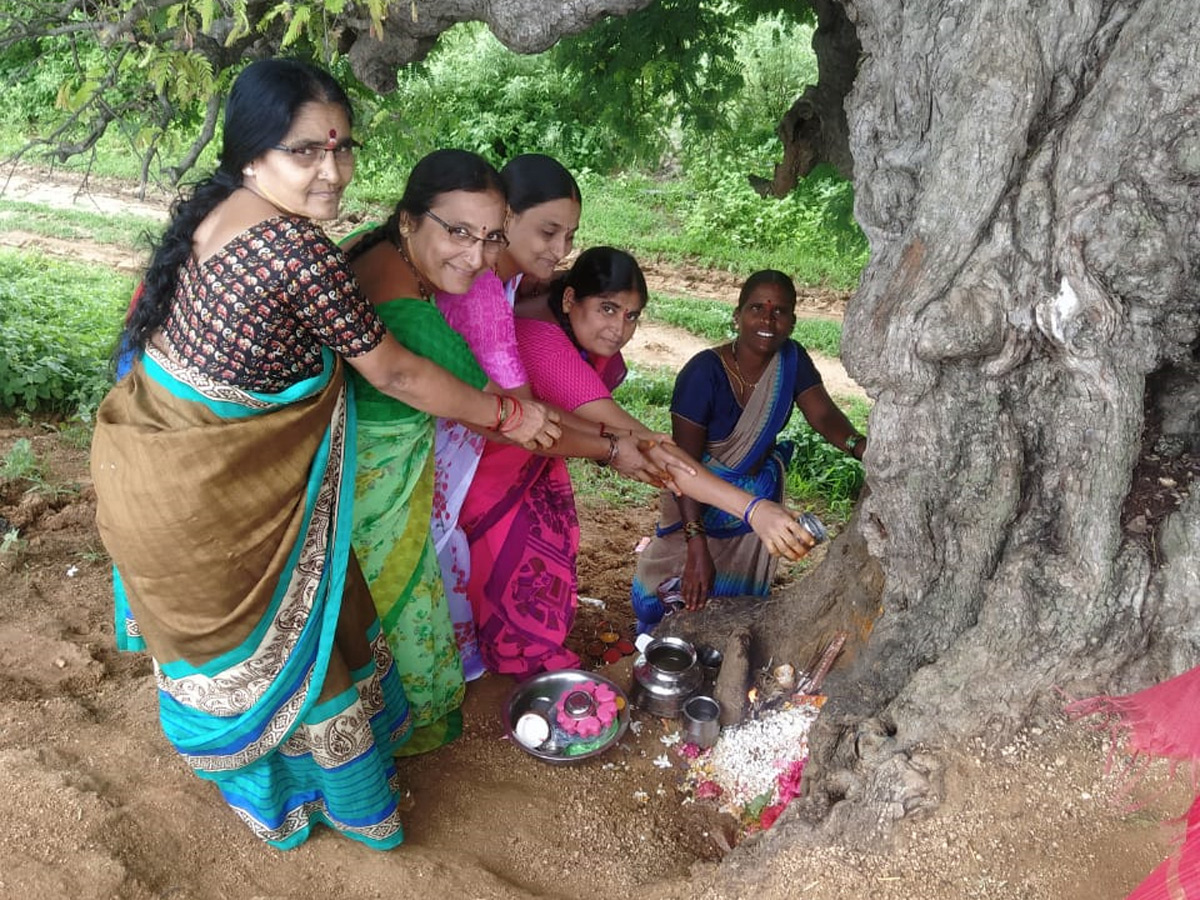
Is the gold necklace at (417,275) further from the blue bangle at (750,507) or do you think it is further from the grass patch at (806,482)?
the grass patch at (806,482)

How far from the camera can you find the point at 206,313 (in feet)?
7.21

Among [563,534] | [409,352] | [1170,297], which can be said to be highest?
[1170,297]

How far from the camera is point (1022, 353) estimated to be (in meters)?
2.22

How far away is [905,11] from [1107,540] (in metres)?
1.37

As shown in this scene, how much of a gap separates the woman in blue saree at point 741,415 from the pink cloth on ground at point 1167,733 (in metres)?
1.59

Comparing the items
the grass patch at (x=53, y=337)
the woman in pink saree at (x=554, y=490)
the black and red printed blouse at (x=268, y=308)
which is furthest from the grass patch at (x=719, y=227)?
the black and red printed blouse at (x=268, y=308)

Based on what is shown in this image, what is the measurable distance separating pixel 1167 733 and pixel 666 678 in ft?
5.79

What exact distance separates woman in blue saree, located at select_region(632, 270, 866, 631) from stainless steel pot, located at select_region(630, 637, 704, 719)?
32 cm

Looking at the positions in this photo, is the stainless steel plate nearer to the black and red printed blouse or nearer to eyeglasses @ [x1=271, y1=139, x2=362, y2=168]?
the black and red printed blouse

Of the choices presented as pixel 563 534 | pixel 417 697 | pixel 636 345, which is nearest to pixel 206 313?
pixel 417 697

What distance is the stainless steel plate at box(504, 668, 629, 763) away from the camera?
3.12 m

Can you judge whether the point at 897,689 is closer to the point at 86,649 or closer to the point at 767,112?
the point at 86,649

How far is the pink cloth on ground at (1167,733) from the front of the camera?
1210 mm

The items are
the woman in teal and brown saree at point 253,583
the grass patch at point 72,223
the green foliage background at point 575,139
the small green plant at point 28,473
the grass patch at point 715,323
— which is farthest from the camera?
the grass patch at point 72,223
